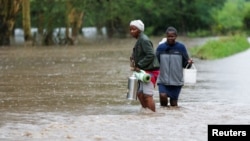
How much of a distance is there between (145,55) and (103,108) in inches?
73.4

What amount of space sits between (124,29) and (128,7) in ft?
39.7

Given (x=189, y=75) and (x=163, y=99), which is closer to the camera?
(x=189, y=75)

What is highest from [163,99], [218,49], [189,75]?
[189,75]

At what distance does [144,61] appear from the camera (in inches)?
493

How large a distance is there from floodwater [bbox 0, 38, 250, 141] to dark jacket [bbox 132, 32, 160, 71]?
34.1 inches

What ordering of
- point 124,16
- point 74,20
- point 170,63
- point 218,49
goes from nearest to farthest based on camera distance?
point 170,63 < point 218,49 < point 74,20 < point 124,16

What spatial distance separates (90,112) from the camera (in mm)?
13328

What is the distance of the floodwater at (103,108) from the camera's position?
1058cm

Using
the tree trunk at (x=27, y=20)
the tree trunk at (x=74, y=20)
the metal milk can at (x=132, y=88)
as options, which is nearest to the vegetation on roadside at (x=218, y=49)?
the tree trunk at (x=27, y=20)

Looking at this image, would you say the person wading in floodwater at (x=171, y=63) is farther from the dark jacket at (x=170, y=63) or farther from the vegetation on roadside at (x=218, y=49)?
the vegetation on roadside at (x=218, y=49)

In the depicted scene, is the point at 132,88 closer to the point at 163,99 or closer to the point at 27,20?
the point at 163,99

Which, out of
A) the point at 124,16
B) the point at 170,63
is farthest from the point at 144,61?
the point at 124,16

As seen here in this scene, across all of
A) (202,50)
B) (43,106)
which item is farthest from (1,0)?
(43,106)

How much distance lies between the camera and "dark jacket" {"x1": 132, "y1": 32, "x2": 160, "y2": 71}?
12.5 metres
